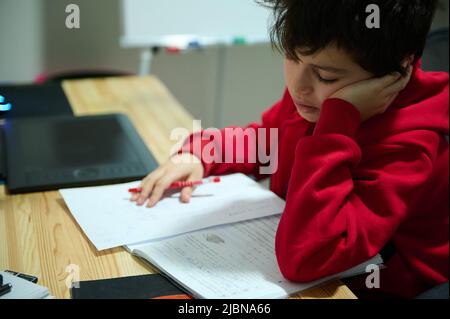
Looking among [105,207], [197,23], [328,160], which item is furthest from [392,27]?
[197,23]

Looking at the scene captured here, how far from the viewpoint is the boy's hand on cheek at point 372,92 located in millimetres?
754

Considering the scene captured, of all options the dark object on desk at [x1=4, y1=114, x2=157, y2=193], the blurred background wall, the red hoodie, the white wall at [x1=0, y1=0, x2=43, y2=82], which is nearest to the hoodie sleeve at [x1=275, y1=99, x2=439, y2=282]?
the red hoodie

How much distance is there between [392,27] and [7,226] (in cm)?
63

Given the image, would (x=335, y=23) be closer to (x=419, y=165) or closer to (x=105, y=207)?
(x=419, y=165)

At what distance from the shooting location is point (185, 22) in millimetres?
1760

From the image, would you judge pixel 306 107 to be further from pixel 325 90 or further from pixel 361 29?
pixel 361 29

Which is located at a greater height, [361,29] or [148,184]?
[361,29]

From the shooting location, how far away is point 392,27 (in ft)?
2.34

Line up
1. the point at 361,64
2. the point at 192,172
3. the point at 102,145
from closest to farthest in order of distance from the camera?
1. the point at 361,64
2. the point at 192,172
3. the point at 102,145

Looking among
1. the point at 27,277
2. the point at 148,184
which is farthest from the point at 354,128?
the point at 27,277

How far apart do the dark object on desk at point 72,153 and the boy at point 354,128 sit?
155mm

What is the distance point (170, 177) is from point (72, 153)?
260 mm
